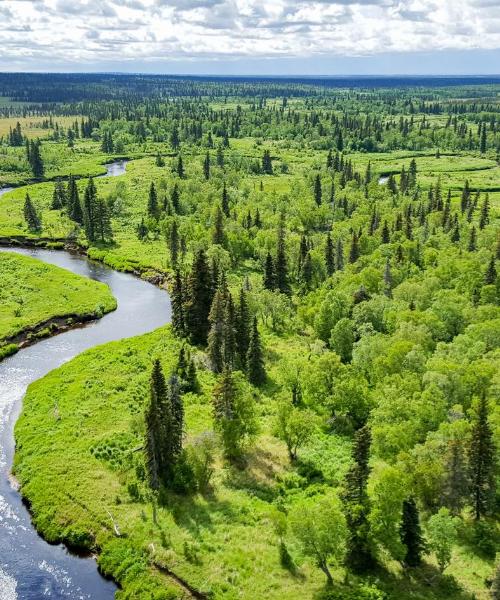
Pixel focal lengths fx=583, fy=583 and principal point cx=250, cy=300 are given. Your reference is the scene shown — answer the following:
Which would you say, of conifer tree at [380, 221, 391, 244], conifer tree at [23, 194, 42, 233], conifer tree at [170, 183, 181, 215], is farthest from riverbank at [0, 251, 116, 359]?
conifer tree at [380, 221, 391, 244]

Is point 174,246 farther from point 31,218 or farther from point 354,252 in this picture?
point 31,218

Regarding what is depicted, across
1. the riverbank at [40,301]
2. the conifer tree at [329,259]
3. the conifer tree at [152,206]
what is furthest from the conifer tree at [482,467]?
the conifer tree at [152,206]

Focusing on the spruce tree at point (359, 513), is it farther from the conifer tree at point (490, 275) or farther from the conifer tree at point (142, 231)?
the conifer tree at point (142, 231)

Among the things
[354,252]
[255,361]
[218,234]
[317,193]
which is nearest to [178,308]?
[255,361]

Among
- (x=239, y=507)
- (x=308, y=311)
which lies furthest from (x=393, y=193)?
(x=239, y=507)

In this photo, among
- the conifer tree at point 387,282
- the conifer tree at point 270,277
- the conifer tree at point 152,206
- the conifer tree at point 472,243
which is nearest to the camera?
the conifer tree at point 387,282

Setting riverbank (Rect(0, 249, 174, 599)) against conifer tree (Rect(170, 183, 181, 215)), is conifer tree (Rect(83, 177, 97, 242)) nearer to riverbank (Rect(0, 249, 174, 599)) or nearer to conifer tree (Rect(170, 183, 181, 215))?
riverbank (Rect(0, 249, 174, 599))

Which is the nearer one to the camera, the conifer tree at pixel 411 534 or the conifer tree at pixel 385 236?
the conifer tree at pixel 411 534
